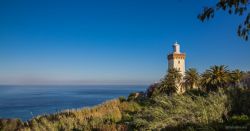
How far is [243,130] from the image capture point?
6926 mm

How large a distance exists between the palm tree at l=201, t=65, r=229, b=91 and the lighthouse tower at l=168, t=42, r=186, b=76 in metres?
19.8

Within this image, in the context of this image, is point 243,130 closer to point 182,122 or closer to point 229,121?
point 229,121

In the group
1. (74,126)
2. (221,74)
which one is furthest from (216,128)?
(221,74)

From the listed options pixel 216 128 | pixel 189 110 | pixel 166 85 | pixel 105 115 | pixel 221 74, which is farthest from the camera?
pixel 166 85

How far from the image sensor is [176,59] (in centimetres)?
6112

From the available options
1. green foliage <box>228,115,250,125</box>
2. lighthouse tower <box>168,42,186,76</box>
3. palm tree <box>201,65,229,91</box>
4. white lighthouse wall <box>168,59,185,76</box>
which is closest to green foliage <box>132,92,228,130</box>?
green foliage <box>228,115,250,125</box>

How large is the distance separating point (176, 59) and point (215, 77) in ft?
70.8

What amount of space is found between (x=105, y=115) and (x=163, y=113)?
4.91 metres

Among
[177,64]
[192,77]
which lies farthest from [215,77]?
[177,64]

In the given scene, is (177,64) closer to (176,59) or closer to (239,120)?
(176,59)

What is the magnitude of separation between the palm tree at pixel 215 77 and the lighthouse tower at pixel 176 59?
64.9ft

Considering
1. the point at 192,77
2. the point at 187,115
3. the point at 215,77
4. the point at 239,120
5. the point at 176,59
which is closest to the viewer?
the point at 239,120

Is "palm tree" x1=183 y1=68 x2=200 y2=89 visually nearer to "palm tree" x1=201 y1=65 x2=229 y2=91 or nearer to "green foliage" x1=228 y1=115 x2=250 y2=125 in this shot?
"palm tree" x1=201 y1=65 x2=229 y2=91

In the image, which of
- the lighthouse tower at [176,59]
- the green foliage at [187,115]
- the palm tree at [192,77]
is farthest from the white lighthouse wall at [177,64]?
the green foliage at [187,115]
